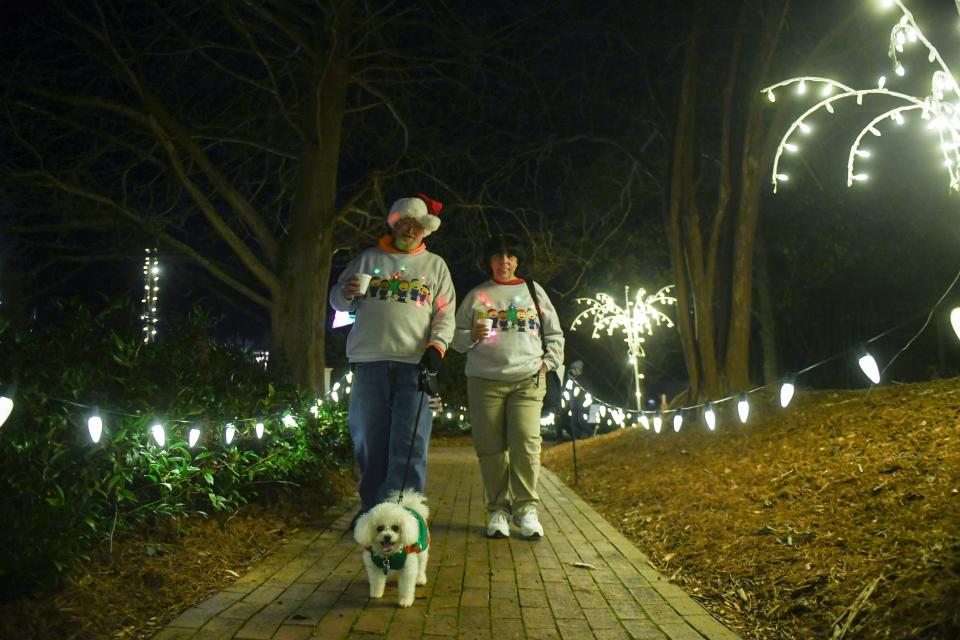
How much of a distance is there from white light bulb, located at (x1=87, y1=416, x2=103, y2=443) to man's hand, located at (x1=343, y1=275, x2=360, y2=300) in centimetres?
167

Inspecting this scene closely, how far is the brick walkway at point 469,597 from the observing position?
342cm

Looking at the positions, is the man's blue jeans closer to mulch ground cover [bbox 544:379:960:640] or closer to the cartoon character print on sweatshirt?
the cartoon character print on sweatshirt

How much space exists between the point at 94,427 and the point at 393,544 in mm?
1568

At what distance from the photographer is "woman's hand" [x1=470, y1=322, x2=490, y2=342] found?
17.7ft

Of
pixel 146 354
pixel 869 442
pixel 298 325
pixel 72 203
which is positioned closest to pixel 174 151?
pixel 72 203

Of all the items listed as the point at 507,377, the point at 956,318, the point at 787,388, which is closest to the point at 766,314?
the point at 787,388

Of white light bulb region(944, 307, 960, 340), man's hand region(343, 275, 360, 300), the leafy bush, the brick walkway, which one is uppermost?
man's hand region(343, 275, 360, 300)

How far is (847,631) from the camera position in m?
3.21

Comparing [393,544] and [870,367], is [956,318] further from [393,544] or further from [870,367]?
[393,544]

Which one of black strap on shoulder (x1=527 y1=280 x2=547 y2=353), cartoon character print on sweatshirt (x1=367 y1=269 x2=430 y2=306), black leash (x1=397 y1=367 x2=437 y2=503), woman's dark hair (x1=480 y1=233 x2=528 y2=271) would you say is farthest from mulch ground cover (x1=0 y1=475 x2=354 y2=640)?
woman's dark hair (x1=480 y1=233 x2=528 y2=271)

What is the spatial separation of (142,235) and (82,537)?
7957 mm

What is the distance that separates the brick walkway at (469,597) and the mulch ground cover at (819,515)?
0.28 metres

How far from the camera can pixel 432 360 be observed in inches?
186

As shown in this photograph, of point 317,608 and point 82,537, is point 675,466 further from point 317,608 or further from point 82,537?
point 82,537
